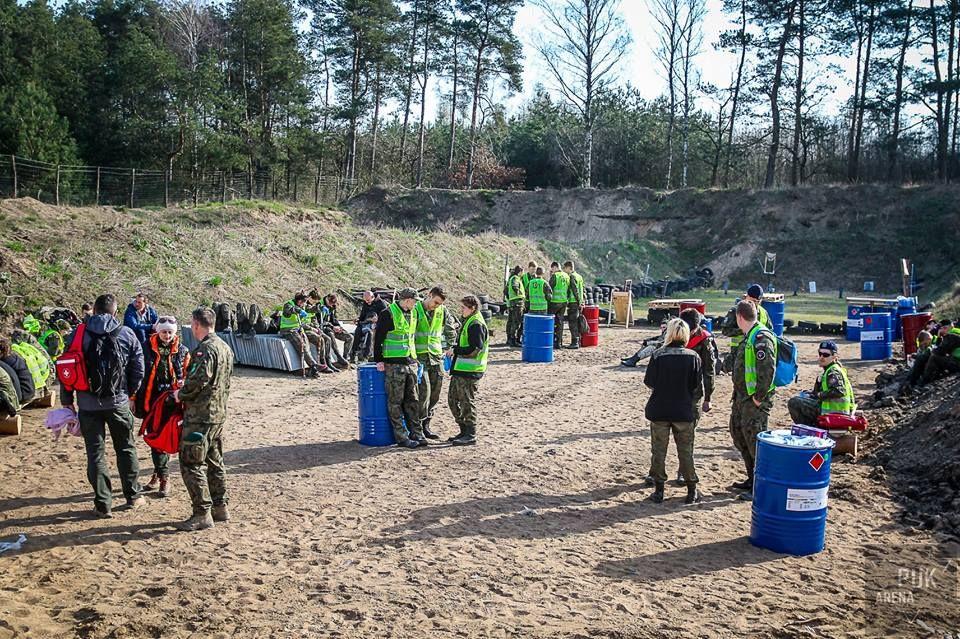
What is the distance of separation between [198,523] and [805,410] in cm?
754

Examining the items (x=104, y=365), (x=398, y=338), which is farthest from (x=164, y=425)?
(x=398, y=338)

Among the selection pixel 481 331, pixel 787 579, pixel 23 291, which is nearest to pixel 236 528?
pixel 481 331

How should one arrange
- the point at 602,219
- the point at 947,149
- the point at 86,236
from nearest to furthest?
the point at 86,236 < the point at 947,149 < the point at 602,219

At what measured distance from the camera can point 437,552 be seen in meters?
6.57

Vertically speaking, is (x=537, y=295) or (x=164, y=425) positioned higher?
(x=537, y=295)

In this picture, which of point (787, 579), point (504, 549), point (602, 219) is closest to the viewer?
point (787, 579)

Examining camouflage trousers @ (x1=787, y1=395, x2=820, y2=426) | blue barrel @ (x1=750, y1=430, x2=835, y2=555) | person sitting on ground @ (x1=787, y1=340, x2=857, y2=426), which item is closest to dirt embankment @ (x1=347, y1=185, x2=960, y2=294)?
camouflage trousers @ (x1=787, y1=395, x2=820, y2=426)

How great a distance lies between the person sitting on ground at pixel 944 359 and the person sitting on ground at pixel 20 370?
13.7 metres

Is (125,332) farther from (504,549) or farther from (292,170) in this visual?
(292,170)

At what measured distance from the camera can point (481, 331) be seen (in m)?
9.87

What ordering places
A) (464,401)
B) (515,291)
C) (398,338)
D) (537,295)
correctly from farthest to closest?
1. (515,291)
2. (537,295)
3. (464,401)
4. (398,338)

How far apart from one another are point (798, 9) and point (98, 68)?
3964 centimetres

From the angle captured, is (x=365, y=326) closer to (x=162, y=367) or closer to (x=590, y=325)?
(x=590, y=325)

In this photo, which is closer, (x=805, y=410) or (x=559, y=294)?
(x=805, y=410)
